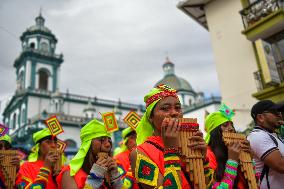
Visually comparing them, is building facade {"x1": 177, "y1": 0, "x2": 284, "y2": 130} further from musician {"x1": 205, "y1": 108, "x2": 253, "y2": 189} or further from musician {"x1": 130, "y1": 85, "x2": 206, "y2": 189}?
musician {"x1": 130, "y1": 85, "x2": 206, "y2": 189}

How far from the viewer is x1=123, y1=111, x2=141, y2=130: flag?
536 centimetres

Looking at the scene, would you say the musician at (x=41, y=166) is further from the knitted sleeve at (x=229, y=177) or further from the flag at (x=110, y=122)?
the knitted sleeve at (x=229, y=177)

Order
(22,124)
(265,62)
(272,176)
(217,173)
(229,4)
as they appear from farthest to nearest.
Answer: (22,124) < (229,4) < (265,62) < (272,176) < (217,173)

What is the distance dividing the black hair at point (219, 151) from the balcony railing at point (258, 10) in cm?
980

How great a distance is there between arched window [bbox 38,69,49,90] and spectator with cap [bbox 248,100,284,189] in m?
41.0

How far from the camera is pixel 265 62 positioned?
10.9m

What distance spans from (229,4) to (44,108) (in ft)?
103

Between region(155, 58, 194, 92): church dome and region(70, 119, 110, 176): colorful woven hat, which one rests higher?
region(155, 58, 194, 92): church dome

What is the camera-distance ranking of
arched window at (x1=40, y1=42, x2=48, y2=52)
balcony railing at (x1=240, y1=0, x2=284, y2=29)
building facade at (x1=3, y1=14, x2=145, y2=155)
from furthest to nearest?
1. arched window at (x1=40, y1=42, x2=48, y2=52)
2. building facade at (x1=3, y1=14, x2=145, y2=155)
3. balcony railing at (x1=240, y1=0, x2=284, y2=29)

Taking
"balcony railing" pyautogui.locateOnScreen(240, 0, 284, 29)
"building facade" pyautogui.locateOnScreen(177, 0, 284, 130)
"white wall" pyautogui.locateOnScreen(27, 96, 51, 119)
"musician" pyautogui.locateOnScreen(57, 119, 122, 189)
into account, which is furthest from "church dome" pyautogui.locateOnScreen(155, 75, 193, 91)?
"musician" pyautogui.locateOnScreen(57, 119, 122, 189)

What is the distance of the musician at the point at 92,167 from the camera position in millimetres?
2838

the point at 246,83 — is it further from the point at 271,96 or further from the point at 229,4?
the point at 229,4

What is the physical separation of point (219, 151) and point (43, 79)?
41.5m

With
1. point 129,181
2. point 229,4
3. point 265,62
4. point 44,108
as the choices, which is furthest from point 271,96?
point 44,108
